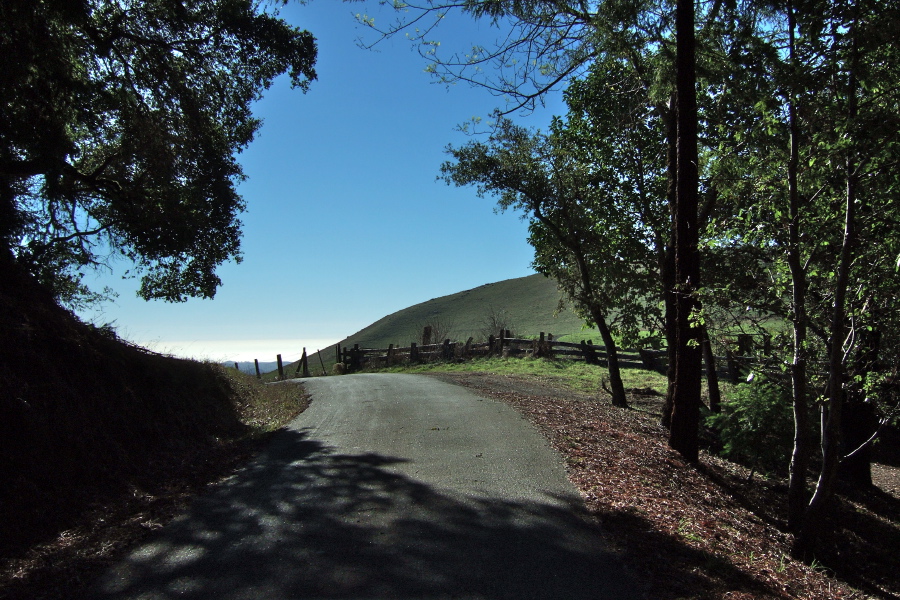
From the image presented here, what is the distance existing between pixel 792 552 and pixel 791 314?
9.24ft

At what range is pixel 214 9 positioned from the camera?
1077 centimetres

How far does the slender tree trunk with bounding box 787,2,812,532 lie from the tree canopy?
9.85m

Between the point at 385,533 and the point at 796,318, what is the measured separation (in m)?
5.09

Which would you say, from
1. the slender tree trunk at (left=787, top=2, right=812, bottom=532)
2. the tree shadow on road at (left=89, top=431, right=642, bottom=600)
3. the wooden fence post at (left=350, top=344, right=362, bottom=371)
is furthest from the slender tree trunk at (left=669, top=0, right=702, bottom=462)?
the wooden fence post at (left=350, top=344, right=362, bottom=371)

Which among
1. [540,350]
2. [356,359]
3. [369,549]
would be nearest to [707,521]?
[369,549]

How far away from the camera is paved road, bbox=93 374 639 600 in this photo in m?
4.09

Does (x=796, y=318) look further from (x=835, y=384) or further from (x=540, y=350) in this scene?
(x=540, y=350)

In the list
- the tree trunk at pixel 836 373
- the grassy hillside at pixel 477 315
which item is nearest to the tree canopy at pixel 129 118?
the tree trunk at pixel 836 373

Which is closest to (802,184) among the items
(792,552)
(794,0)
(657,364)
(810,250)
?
(810,250)

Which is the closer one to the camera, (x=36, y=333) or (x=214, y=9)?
(x=36, y=333)

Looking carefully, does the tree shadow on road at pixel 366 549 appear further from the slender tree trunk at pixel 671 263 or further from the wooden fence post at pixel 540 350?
the wooden fence post at pixel 540 350

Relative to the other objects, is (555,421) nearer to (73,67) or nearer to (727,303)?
(727,303)

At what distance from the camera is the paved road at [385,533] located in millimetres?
4090

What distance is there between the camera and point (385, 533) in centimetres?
499
